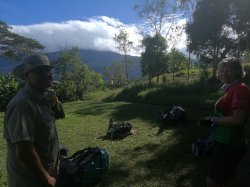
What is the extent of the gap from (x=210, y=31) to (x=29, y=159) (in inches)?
1043

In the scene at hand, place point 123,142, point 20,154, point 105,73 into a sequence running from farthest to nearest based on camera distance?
1. point 105,73
2. point 123,142
3. point 20,154

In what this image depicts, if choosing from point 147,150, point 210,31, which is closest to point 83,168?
point 147,150

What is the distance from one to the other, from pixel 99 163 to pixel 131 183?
70cm

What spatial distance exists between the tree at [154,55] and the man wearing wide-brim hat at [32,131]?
34659 mm

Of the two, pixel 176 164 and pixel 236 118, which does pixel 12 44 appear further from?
pixel 236 118

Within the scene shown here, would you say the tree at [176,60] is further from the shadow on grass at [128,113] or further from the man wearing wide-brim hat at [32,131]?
the man wearing wide-brim hat at [32,131]

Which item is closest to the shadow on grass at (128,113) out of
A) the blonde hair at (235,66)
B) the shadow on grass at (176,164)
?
the shadow on grass at (176,164)

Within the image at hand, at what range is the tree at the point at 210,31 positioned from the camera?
89.5 ft

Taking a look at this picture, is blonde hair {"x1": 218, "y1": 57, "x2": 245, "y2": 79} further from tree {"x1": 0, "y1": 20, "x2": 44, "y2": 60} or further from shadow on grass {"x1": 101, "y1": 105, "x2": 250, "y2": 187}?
tree {"x1": 0, "y1": 20, "x2": 44, "y2": 60}

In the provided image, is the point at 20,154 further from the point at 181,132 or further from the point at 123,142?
the point at 181,132

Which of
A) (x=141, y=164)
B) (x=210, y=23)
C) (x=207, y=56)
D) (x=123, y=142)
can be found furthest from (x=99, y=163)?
(x=207, y=56)

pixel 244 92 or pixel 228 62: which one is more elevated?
pixel 228 62

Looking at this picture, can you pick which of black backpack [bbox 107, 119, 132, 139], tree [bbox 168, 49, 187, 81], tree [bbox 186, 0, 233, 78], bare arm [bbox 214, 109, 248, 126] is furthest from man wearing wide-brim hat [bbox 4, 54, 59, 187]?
tree [bbox 168, 49, 187, 81]

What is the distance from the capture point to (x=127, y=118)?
16.1 meters
